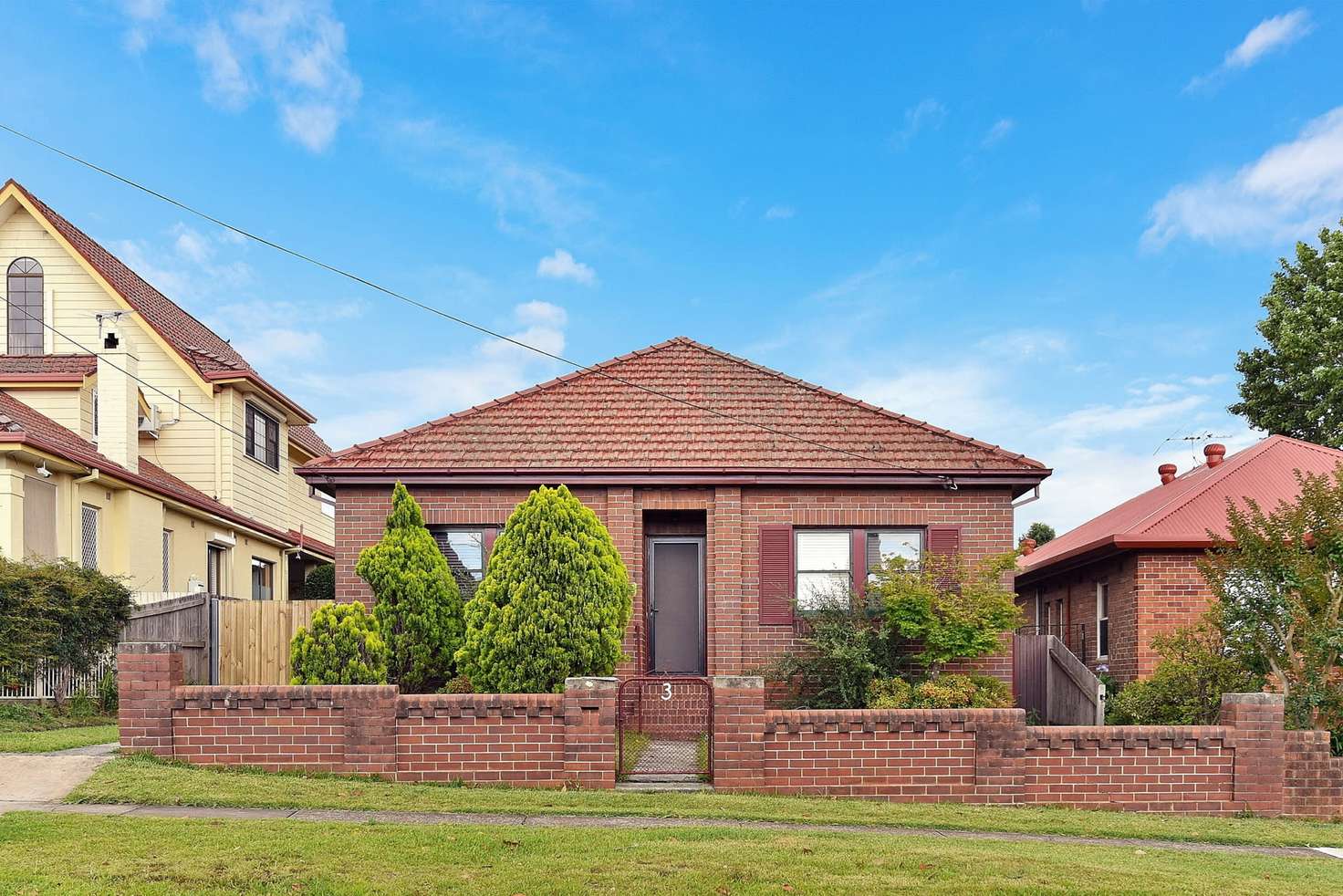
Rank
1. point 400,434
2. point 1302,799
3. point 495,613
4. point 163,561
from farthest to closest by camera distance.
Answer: point 163,561 → point 400,434 → point 495,613 → point 1302,799

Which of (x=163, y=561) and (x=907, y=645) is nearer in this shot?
(x=907, y=645)

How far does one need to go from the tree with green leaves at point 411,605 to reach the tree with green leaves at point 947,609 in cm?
529

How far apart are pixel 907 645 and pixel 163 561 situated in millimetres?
14516

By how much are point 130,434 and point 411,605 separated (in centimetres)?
1020

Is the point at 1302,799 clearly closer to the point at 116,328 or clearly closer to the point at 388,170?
the point at 388,170

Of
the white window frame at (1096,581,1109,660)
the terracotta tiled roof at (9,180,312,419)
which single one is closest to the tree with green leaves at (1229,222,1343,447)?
the white window frame at (1096,581,1109,660)

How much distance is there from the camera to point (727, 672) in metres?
14.2

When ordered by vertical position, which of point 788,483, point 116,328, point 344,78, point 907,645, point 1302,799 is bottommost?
point 1302,799

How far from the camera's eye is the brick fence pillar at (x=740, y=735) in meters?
10.3

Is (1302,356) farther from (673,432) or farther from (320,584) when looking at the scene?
(320,584)

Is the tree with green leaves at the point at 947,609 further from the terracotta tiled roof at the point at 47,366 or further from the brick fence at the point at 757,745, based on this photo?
the terracotta tiled roof at the point at 47,366

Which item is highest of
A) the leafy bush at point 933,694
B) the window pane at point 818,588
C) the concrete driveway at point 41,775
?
the window pane at point 818,588

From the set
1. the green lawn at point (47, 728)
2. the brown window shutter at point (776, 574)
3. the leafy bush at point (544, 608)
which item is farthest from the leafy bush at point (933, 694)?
the green lawn at point (47, 728)

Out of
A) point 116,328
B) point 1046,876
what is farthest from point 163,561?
point 1046,876
